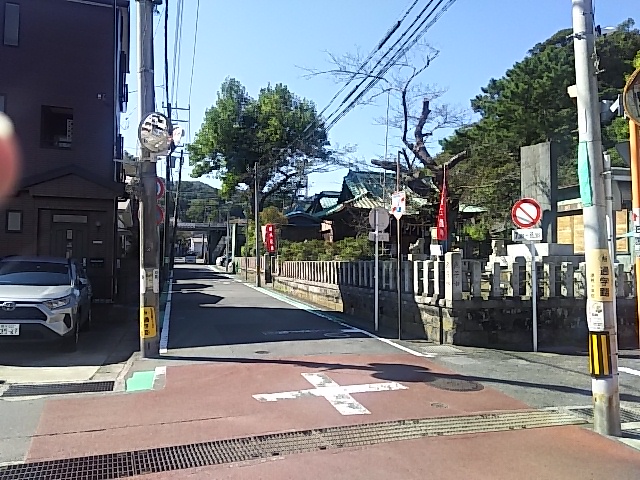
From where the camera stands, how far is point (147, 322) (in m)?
9.56

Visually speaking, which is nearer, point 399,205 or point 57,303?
point 57,303

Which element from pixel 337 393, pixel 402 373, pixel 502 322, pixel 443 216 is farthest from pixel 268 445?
pixel 443 216

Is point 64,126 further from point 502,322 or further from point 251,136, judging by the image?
point 251,136

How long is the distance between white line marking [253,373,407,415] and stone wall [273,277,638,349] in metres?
3.65

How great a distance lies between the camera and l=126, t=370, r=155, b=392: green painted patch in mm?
7469

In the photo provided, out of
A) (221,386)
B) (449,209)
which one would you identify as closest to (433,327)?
(221,386)

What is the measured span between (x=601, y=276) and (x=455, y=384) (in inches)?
110

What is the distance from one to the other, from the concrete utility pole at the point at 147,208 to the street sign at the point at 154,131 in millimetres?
214

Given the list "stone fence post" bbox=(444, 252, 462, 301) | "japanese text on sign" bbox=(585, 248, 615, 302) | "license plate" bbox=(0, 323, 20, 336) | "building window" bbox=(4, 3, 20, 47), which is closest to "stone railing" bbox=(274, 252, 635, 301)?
"stone fence post" bbox=(444, 252, 462, 301)

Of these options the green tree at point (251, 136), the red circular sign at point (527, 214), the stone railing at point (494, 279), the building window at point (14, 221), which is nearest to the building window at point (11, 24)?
the building window at point (14, 221)

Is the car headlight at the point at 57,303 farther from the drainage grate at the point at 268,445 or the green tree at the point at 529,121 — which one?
the green tree at the point at 529,121

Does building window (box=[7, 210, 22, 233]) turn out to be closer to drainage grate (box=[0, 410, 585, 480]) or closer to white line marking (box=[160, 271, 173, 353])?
white line marking (box=[160, 271, 173, 353])

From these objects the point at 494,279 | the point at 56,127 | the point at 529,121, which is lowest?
the point at 494,279

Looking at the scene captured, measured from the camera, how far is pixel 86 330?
12367 millimetres
